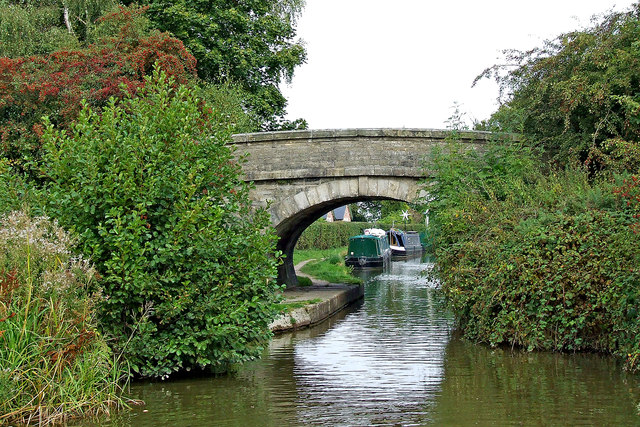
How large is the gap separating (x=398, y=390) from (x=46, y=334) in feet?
10.7

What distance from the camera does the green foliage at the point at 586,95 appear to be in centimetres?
1120

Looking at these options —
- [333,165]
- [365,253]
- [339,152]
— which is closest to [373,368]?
[333,165]

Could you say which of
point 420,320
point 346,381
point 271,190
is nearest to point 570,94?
point 420,320

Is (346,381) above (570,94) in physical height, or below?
below

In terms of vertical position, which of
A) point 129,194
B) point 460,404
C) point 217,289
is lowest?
point 460,404

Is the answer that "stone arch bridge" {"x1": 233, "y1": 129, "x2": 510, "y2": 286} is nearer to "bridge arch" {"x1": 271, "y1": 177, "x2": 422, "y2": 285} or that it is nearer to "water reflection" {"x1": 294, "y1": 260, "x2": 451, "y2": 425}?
"bridge arch" {"x1": 271, "y1": 177, "x2": 422, "y2": 285}

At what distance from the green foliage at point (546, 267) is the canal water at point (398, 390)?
307mm

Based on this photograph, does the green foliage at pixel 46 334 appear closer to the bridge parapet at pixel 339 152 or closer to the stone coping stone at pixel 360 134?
the bridge parapet at pixel 339 152

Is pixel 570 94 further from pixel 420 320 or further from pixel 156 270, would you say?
pixel 156 270

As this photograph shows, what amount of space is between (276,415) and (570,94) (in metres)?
7.77

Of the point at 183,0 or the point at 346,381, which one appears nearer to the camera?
the point at 346,381

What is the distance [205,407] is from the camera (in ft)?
21.0

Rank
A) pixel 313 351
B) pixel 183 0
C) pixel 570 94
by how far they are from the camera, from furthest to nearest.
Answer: pixel 183 0 < pixel 570 94 < pixel 313 351

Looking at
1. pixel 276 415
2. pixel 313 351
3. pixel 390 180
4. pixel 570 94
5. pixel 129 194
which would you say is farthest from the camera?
pixel 390 180
